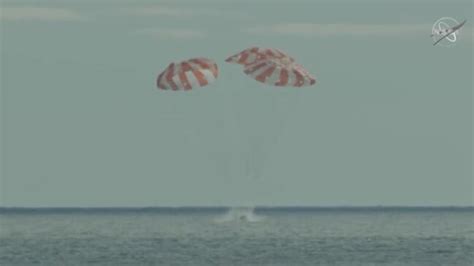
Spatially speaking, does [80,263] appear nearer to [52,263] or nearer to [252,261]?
[52,263]

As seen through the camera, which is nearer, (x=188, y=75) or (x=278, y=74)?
(x=278, y=74)

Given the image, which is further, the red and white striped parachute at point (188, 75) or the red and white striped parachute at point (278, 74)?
the red and white striped parachute at point (188, 75)

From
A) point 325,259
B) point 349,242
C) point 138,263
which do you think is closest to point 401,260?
point 325,259

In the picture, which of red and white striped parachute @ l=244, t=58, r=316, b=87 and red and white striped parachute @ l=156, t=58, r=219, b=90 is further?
red and white striped parachute @ l=156, t=58, r=219, b=90
